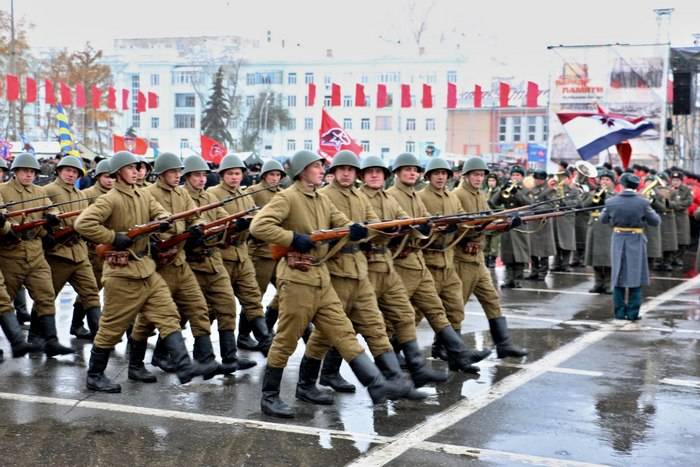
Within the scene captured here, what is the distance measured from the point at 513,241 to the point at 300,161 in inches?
313

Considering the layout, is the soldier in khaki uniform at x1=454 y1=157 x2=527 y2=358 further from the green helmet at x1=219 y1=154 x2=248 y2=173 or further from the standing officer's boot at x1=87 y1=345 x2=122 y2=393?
the standing officer's boot at x1=87 y1=345 x2=122 y2=393

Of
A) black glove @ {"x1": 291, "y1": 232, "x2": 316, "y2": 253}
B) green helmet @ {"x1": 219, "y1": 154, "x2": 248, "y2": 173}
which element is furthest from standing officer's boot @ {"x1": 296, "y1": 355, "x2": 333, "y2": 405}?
green helmet @ {"x1": 219, "y1": 154, "x2": 248, "y2": 173}

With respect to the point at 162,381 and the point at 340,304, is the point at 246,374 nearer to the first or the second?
the point at 162,381

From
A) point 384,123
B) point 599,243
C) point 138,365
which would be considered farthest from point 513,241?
point 384,123

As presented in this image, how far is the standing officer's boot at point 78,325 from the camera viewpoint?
413 inches

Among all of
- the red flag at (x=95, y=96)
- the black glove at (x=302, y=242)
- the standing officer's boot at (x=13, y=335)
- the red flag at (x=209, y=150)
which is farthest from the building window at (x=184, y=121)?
the black glove at (x=302, y=242)

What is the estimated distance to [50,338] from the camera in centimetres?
952

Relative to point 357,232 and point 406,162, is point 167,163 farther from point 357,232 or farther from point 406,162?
point 357,232

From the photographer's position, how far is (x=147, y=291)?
314 inches

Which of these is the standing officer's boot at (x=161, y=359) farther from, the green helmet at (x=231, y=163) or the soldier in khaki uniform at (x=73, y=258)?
the green helmet at (x=231, y=163)

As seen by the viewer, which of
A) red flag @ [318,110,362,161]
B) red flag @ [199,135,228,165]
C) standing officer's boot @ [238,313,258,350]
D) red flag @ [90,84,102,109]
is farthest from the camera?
red flag @ [90,84,102,109]

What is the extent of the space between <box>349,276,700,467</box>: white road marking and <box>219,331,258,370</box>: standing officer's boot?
2.09 m

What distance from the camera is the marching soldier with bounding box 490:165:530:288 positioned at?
14883 millimetres

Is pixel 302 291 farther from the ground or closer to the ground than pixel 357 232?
closer to the ground
